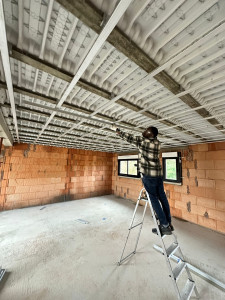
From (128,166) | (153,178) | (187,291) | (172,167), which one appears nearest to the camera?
(187,291)

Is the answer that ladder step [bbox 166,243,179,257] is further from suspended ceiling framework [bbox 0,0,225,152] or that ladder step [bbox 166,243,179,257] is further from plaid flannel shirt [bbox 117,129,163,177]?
suspended ceiling framework [bbox 0,0,225,152]

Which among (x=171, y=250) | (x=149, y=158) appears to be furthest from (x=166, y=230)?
(x=149, y=158)

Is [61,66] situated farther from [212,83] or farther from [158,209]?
[158,209]

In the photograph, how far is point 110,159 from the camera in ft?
24.5

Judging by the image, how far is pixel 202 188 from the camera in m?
3.82

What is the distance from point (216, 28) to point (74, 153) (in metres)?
5.96

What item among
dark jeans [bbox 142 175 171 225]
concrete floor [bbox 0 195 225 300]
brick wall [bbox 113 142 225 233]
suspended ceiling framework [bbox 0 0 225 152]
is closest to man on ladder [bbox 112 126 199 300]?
dark jeans [bbox 142 175 171 225]

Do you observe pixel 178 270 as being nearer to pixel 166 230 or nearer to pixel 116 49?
pixel 166 230

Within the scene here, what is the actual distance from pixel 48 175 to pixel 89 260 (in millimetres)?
4010

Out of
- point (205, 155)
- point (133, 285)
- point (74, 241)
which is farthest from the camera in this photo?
point (205, 155)

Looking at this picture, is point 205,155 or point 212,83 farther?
point 205,155

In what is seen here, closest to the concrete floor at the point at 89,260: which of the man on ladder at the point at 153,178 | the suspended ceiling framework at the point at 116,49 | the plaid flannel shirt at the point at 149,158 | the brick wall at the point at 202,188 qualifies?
the brick wall at the point at 202,188

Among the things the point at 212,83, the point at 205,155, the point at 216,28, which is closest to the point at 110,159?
the point at 205,155

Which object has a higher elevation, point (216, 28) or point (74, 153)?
point (216, 28)
